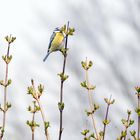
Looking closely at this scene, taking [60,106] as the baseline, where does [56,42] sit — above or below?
above

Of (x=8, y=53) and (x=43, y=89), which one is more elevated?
(x=8, y=53)

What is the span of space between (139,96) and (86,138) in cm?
135

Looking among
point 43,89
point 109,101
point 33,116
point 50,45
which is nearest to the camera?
point 43,89

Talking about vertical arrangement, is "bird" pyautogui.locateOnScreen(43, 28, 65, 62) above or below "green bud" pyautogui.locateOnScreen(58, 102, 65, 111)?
above

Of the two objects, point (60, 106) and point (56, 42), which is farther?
point (56, 42)

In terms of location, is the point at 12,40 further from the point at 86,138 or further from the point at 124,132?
the point at 124,132

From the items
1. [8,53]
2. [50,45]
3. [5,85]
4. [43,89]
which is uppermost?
[50,45]

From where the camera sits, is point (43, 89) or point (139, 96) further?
point (139, 96)

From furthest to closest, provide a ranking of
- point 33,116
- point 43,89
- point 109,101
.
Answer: point 109,101, point 33,116, point 43,89

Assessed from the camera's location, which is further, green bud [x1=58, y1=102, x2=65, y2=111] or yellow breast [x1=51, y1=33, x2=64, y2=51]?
yellow breast [x1=51, y1=33, x2=64, y2=51]

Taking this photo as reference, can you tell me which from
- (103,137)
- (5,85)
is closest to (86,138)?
(103,137)

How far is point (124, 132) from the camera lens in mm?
7609

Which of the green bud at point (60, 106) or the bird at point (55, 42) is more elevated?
the bird at point (55, 42)

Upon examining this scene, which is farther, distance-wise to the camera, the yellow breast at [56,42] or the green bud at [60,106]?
the yellow breast at [56,42]
